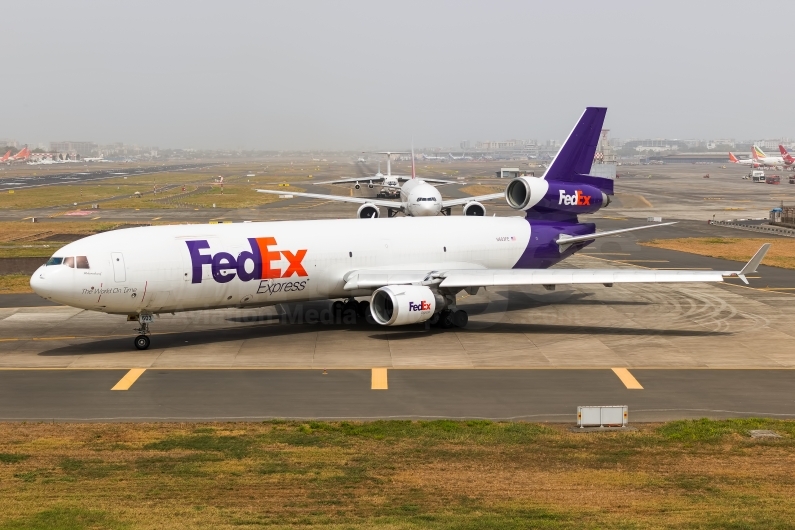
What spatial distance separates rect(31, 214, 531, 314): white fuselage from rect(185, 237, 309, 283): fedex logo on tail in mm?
41

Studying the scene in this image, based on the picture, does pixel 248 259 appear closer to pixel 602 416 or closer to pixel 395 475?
pixel 602 416

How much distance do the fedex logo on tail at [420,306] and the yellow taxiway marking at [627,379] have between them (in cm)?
870

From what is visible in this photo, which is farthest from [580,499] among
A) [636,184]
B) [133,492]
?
[636,184]

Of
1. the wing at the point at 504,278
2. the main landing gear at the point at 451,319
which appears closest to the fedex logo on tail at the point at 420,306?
the wing at the point at 504,278

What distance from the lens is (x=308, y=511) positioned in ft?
59.1

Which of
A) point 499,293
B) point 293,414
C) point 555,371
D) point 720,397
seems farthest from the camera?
point 499,293

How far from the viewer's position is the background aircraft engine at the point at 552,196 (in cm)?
4666

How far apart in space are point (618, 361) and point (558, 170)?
15981 mm

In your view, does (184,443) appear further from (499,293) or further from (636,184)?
(636,184)

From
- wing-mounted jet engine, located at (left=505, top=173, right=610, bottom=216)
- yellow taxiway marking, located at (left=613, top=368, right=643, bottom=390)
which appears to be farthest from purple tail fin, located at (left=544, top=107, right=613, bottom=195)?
yellow taxiway marking, located at (left=613, top=368, right=643, bottom=390)

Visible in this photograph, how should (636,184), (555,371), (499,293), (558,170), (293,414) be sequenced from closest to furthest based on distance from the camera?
(293,414) → (555,371) → (558,170) → (499,293) → (636,184)

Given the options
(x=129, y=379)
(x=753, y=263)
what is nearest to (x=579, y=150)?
(x=753, y=263)

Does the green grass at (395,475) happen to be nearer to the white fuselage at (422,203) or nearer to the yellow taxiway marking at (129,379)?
the yellow taxiway marking at (129,379)

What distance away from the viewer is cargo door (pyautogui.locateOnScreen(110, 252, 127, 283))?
110 ft
